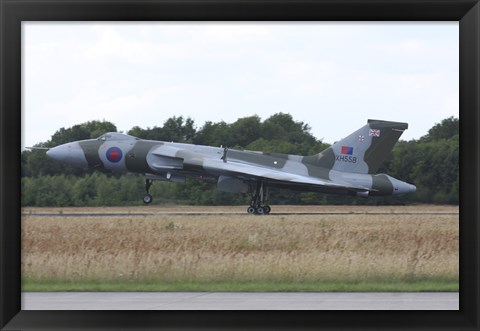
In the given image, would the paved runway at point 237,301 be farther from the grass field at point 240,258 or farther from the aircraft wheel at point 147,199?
the aircraft wheel at point 147,199

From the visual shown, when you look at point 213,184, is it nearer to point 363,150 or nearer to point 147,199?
point 147,199

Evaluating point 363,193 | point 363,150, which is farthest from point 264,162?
point 363,193

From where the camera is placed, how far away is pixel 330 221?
26.0 meters

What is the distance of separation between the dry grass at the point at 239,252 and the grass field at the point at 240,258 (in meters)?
0.02

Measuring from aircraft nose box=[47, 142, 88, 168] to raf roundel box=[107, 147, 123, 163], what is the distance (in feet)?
3.80

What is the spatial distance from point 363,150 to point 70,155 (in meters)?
12.5

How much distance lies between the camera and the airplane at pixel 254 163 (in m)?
33.5

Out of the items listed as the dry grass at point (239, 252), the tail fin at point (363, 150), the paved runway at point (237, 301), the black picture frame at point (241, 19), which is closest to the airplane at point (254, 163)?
the tail fin at point (363, 150)

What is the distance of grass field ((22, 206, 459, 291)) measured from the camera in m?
13.3

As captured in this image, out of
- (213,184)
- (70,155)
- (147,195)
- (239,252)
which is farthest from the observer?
(213,184)

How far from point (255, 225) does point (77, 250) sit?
750 centimetres

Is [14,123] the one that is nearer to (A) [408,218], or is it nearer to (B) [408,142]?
(A) [408,218]

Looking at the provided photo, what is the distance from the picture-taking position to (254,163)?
34.2 m

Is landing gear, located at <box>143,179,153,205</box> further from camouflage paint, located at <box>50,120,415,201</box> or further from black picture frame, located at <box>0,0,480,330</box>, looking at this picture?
black picture frame, located at <box>0,0,480,330</box>
